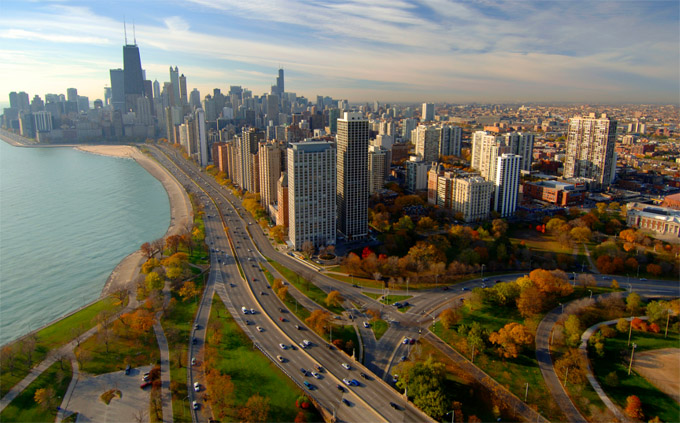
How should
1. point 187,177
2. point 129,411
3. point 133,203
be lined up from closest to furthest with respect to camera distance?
point 129,411 < point 133,203 < point 187,177

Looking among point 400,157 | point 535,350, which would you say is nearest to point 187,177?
point 400,157

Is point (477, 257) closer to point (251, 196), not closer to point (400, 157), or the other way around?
point (251, 196)

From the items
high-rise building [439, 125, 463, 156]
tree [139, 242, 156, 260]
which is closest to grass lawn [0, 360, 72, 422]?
tree [139, 242, 156, 260]

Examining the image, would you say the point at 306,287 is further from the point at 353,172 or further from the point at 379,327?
the point at 353,172

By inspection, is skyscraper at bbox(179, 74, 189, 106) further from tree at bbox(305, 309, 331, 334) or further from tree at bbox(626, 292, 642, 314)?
tree at bbox(626, 292, 642, 314)

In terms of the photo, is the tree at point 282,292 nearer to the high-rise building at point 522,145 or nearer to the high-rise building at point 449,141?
the high-rise building at point 522,145

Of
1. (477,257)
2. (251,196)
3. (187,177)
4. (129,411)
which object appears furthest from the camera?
(187,177)

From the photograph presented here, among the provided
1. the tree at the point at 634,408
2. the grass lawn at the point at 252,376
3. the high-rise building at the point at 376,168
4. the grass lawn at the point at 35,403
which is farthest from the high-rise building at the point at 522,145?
the grass lawn at the point at 35,403

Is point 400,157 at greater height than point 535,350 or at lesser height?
greater
